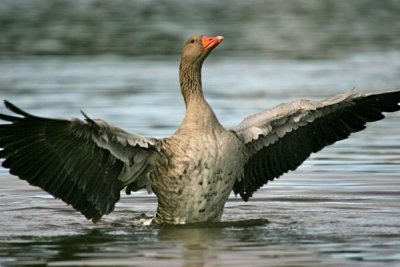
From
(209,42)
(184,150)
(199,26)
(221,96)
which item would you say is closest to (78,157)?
(184,150)

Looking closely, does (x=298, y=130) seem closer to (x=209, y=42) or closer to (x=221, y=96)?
(x=209, y=42)

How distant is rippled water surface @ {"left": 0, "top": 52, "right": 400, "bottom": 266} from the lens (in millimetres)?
11094

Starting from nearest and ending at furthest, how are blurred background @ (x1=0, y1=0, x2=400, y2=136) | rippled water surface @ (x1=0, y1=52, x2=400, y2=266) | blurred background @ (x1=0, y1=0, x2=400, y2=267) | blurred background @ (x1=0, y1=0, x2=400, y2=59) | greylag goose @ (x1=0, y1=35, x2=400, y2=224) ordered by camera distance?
rippled water surface @ (x1=0, y1=52, x2=400, y2=266) → blurred background @ (x1=0, y1=0, x2=400, y2=267) → greylag goose @ (x1=0, y1=35, x2=400, y2=224) → blurred background @ (x1=0, y1=0, x2=400, y2=136) → blurred background @ (x1=0, y1=0, x2=400, y2=59)

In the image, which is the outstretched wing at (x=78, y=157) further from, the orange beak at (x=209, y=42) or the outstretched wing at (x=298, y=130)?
the orange beak at (x=209, y=42)

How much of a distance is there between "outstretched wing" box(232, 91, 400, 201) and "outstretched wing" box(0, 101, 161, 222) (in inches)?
47.9

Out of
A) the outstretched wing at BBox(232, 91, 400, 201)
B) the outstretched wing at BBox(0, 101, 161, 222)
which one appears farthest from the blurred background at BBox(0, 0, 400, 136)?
the outstretched wing at BBox(0, 101, 161, 222)

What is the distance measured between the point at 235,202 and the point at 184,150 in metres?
2.70

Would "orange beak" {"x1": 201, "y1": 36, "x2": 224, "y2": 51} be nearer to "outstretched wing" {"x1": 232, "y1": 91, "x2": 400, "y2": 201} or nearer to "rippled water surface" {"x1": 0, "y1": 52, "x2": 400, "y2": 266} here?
"outstretched wing" {"x1": 232, "y1": 91, "x2": 400, "y2": 201}

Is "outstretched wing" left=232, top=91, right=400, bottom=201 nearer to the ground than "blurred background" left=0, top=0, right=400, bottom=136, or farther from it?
nearer to the ground

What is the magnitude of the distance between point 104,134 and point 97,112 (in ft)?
30.3

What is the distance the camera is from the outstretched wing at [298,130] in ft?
42.4

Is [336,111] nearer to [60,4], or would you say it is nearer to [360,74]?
[360,74]

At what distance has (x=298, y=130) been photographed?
13.3 m

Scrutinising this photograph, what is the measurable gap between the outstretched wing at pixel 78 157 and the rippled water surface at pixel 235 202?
0.43m
